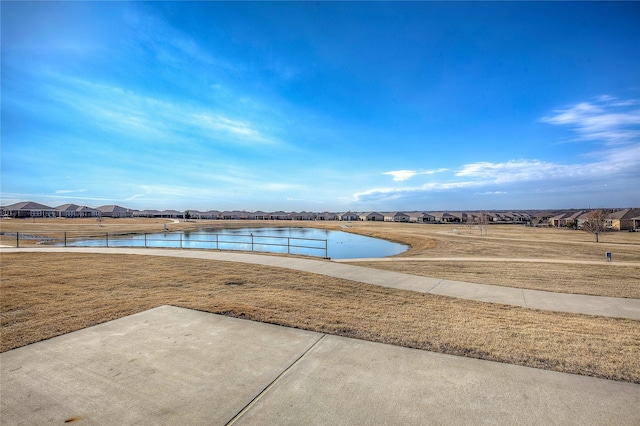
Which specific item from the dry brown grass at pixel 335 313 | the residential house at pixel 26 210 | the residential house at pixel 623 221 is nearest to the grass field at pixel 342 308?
the dry brown grass at pixel 335 313

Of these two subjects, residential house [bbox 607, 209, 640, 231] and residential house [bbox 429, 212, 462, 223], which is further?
residential house [bbox 429, 212, 462, 223]

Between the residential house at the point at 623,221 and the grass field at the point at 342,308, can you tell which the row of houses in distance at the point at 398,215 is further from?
the grass field at the point at 342,308

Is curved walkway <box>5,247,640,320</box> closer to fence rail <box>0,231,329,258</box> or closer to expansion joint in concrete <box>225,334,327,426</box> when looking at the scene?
expansion joint in concrete <box>225,334,327,426</box>

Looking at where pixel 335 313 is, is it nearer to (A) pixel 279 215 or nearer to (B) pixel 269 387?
(B) pixel 269 387

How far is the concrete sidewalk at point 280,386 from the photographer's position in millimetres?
2885

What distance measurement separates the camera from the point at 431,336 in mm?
4754

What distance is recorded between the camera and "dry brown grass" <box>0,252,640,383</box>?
4297mm

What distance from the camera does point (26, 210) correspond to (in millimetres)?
104938

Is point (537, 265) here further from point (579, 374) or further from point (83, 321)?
point (83, 321)

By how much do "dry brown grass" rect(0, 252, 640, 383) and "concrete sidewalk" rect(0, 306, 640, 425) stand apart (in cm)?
46

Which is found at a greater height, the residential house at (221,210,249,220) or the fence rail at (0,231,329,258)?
the residential house at (221,210,249,220)

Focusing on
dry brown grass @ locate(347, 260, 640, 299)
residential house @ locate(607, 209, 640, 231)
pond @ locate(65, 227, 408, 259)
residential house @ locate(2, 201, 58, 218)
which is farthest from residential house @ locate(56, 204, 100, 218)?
residential house @ locate(607, 209, 640, 231)

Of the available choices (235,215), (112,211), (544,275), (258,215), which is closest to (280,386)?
(544,275)

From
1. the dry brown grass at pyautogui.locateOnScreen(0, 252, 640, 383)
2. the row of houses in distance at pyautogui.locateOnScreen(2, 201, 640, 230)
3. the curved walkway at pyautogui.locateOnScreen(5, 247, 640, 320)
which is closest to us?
the dry brown grass at pyautogui.locateOnScreen(0, 252, 640, 383)
